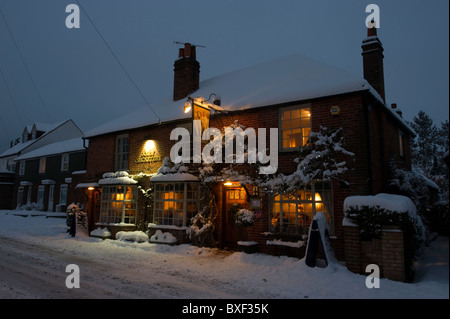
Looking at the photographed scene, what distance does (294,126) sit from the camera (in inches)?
440

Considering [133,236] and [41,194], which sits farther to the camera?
[41,194]

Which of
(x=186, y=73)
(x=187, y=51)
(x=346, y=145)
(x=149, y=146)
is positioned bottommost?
(x=346, y=145)

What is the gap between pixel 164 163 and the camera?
13.9m

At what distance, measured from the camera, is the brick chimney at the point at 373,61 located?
40.2ft

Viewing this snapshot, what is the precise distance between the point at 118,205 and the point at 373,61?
43.2ft

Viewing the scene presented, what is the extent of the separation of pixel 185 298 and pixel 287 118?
737 cm

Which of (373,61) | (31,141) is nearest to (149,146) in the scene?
(373,61)

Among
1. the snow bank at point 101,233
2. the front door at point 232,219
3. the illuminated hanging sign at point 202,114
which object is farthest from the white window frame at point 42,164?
the front door at point 232,219

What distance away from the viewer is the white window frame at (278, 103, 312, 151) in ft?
35.7

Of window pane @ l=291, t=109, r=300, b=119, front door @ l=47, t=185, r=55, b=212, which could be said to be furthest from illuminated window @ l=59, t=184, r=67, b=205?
window pane @ l=291, t=109, r=300, b=119

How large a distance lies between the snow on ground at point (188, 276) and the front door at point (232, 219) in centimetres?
82

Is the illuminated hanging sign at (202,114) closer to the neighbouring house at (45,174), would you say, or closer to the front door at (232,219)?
the front door at (232,219)

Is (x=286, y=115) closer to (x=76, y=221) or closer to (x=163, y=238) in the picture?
(x=163, y=238)
